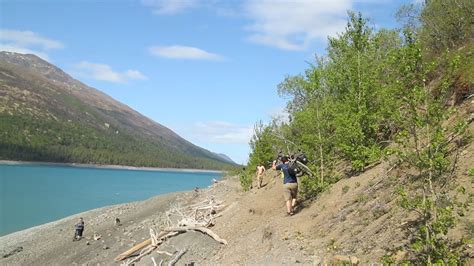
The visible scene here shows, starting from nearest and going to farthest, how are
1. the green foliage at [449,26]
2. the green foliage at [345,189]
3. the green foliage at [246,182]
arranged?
the green foliage at [345,189] < the green foliage at [449,26] < the green foliage at [246,182]

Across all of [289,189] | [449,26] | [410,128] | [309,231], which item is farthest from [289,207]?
[449,26]

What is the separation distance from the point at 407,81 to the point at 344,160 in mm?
11273

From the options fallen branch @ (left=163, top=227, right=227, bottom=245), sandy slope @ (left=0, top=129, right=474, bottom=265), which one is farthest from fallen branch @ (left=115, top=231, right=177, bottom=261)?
sandy slope @ (left=0, top=129, right=474, bottom=265)

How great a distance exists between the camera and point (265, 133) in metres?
35.1

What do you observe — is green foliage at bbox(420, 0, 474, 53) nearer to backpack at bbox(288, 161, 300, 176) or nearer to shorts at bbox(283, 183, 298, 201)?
backpack at bbox(288, 161, 300, 176)

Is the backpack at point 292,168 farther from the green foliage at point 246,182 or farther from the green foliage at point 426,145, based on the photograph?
the green foliage at point 246,182

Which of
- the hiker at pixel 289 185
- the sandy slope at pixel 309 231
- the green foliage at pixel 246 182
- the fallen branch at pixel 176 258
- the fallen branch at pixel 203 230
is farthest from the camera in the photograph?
the green foliage at pixel 246 182

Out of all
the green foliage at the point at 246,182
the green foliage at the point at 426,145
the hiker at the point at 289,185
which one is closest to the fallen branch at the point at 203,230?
the hiker at the point at 289,185

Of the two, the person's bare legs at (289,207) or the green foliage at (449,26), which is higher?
the green foliage at (449,26)

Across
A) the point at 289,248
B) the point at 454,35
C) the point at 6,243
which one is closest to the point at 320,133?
the point at 289,248

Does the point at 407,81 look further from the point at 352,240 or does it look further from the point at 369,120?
the point at 369,120

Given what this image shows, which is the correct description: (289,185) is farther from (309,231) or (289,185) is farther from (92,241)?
(92,241)

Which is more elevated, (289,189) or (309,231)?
(289,189)

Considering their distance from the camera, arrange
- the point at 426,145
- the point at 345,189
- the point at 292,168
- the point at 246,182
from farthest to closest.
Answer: the point at 246,182 < the point at 292,168 < the point at 345,189 < the point at 426,145
